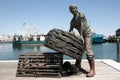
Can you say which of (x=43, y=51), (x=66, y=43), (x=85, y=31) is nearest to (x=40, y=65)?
(x=66, y=43)

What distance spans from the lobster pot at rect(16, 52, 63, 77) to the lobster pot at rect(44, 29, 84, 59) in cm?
34

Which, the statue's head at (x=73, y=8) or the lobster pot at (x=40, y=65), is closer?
the statue's head at (x=73, y=8)

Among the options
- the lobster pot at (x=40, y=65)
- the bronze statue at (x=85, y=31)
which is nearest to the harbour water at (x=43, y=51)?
the lobster pot at (x=40, y=65)

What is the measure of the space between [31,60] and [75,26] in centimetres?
153

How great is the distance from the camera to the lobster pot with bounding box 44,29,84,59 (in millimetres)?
8039

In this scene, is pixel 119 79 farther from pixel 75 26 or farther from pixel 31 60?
pixel 31 60

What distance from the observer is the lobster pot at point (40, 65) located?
827 centimetres

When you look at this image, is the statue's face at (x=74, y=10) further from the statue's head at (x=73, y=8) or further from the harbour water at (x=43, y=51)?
the harbour water at (x=43, y=51)

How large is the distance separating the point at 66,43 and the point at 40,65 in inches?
40.4

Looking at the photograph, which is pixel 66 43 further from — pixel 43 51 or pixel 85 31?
pixel 43 51

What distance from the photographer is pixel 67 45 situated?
26.4ft

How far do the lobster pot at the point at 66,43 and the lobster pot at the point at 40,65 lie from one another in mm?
336

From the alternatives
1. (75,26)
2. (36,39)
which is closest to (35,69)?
(75,26)

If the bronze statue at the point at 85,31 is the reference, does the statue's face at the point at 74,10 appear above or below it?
above
